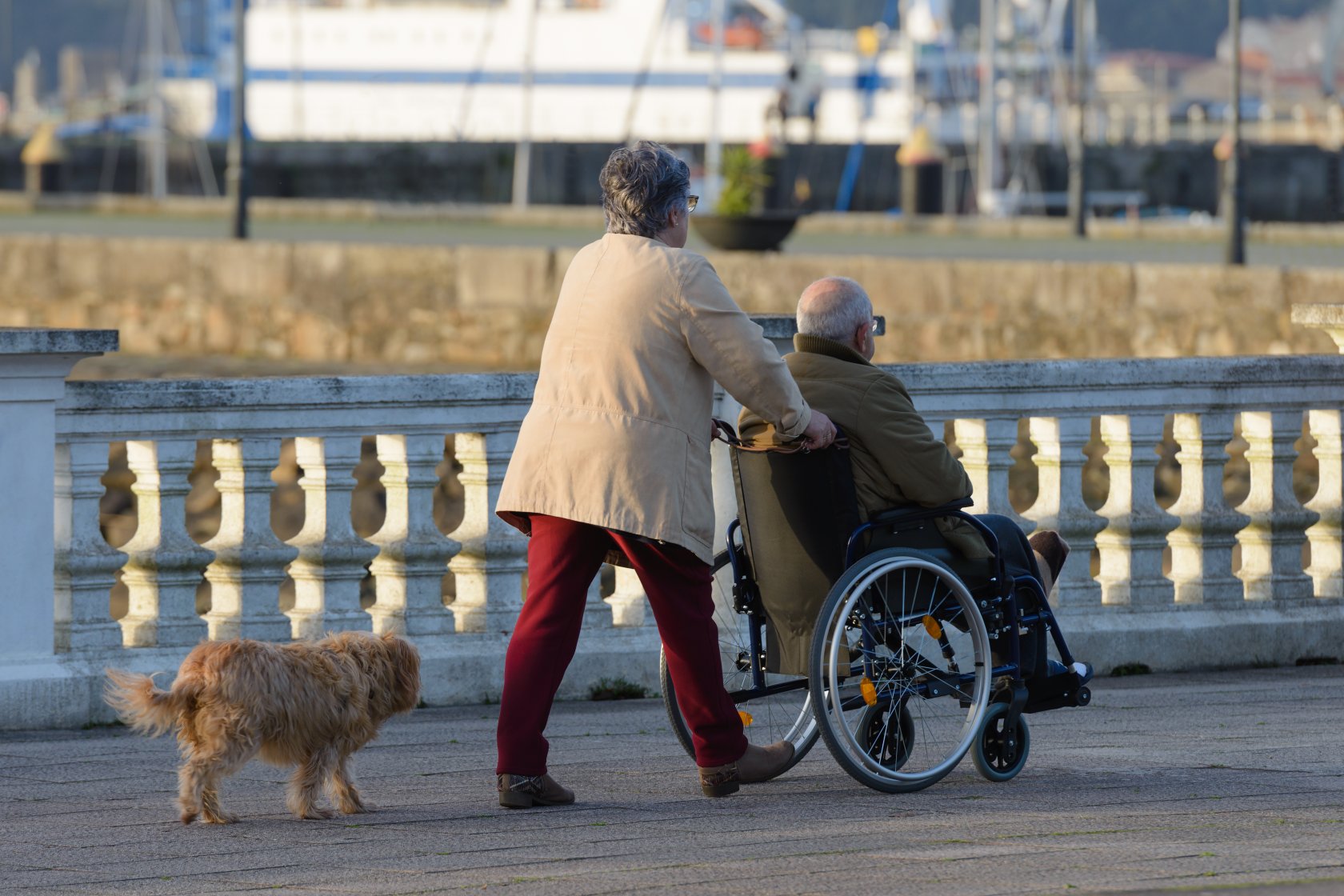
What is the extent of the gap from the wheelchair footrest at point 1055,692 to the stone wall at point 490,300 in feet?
40.4

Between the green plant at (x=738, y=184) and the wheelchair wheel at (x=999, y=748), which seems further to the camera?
the green plant at (x=738, y=184)

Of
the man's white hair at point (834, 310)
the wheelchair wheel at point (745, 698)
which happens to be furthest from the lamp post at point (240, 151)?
the man's white hair at point (834, 310)

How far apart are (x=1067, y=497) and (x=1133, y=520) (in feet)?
0.88

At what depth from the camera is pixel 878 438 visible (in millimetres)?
5270

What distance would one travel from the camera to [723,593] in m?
6.71

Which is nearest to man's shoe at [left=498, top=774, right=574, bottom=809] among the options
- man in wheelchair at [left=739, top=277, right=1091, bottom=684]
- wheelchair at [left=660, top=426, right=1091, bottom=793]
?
wheelchair at [left=660, top=426, right=1091, bottom=793]

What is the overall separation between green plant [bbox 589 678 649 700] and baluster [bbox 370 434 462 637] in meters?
0.59

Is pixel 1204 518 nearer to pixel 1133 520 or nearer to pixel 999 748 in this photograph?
pixel 1133 520

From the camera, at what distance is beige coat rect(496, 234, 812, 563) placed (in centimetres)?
505

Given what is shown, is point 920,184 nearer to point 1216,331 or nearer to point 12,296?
point 12,296

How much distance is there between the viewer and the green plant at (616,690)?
7059 millimetres

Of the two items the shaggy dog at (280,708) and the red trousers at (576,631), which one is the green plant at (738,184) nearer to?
the red trousers at (576,631)

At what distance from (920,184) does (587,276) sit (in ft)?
127

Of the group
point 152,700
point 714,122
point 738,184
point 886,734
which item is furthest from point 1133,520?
point 714,122
